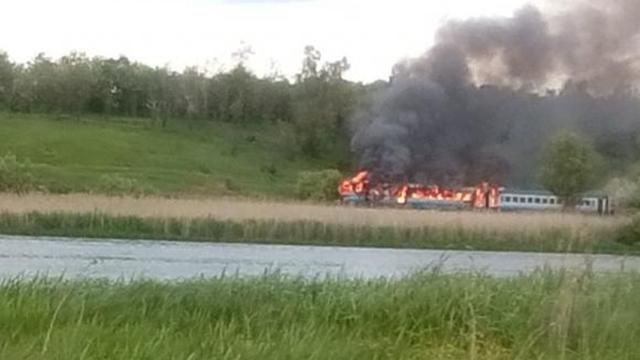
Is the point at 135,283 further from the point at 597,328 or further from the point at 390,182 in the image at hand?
the point at 390,182

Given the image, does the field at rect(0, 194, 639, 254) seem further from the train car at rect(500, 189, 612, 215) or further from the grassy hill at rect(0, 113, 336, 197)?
the grassy hill at rect(0, 113, 336, 197)

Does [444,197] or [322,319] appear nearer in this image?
[322,319]

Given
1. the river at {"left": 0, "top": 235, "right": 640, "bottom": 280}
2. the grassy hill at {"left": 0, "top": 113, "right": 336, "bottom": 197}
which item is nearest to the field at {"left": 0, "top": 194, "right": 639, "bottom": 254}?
the river at {"left": 0, "top": 235, "right": 640, "bottom": 280}

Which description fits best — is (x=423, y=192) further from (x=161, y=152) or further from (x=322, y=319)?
(x=322, y=319)

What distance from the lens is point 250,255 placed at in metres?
27.2

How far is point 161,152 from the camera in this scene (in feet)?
264

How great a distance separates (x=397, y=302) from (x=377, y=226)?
2281 cm

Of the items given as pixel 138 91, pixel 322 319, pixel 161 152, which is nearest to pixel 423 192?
pixel 161 152

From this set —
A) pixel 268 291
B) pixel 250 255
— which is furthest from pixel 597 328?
pixel 250 255

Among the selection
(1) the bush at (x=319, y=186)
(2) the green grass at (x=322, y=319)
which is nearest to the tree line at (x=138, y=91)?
(1) the bush at (x=319, y=186)

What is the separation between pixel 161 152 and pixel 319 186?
104 feet

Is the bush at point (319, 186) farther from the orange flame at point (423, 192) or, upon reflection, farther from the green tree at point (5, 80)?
the green tree at point (5, 80)

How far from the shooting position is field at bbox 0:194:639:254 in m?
32.0

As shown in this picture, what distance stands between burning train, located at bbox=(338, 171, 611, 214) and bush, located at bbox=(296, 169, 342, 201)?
36 centimetres
